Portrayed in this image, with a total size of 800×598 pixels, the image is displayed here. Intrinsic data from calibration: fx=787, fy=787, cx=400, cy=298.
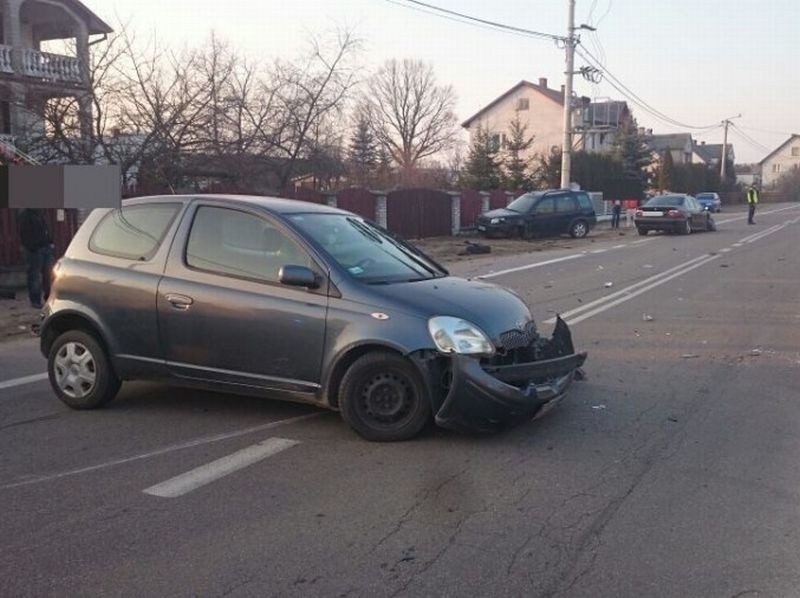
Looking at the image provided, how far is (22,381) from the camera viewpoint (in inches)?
282

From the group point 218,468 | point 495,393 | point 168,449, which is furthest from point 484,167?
point 218,468

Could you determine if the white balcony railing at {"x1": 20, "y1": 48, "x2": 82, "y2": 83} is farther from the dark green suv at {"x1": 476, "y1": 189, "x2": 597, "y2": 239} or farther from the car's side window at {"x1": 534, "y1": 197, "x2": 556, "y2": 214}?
the car's side window at {"x1": 534, "y1": 197, "x2": 556, "y2": 214}

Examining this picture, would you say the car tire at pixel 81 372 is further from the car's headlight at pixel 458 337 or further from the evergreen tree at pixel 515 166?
the evergreen tree at pixel 515 166

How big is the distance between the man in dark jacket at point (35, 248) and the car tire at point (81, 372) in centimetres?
577

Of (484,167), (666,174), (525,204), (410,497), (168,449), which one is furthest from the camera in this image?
(666,174)

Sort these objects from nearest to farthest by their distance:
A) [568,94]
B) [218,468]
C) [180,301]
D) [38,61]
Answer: [218,468] → [180,301] → [38,61] → [568,94]

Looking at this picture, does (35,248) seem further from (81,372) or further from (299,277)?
(299,277)

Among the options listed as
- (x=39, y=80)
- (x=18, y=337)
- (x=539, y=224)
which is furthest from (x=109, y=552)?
(x=539, y=224)

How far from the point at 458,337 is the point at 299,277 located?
1.14m

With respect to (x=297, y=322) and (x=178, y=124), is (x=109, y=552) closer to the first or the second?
(x=297, y=322)

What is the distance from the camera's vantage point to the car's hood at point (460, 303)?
203 inches

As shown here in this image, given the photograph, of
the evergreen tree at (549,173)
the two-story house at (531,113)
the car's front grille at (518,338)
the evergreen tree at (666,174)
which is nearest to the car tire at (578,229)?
the evergreen tree at (549,173)

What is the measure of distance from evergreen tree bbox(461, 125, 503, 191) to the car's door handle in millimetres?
38490

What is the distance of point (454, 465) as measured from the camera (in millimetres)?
4859
